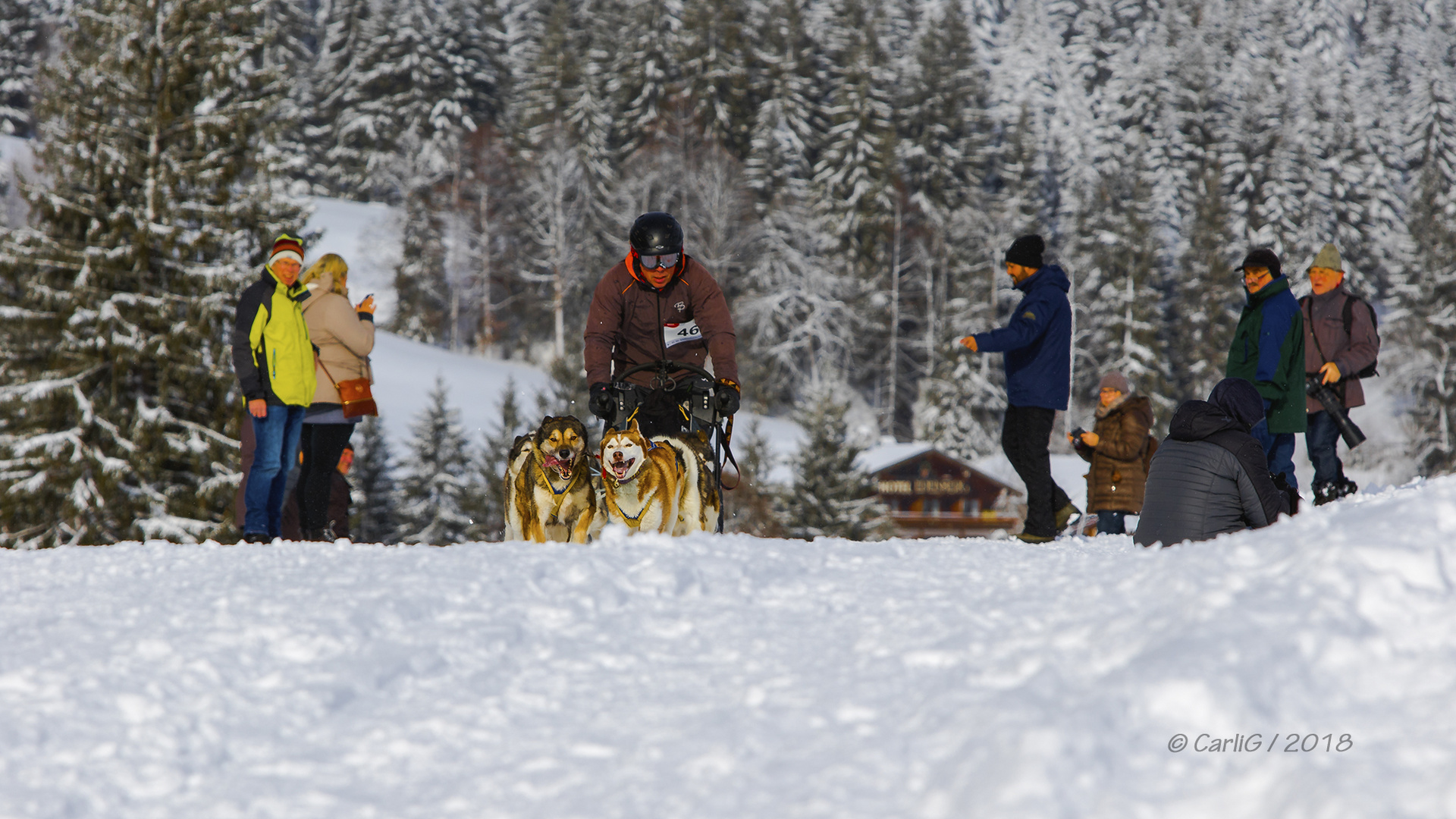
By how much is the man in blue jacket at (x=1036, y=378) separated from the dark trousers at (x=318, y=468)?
13.5ft

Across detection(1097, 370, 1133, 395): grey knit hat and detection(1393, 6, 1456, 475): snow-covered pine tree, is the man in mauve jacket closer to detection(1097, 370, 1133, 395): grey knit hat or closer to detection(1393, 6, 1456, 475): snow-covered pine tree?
detection(1097, 370, 1133, 395): grey knit hat

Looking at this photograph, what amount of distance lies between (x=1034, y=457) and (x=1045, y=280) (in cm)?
112

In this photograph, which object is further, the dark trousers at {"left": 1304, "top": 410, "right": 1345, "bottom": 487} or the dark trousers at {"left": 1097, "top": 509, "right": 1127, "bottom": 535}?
the dark trousers at {"left": 1097, "top": 509, "right": 1127, "bottom": 535}

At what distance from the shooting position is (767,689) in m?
3.04

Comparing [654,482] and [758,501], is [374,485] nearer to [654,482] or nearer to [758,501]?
[758,501]

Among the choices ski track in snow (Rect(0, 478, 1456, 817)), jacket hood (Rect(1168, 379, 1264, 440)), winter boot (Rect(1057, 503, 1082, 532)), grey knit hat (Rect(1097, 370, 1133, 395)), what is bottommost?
ski track in snow (Rect(0, 478, 1456, 817))

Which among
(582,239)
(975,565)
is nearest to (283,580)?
(975,565)

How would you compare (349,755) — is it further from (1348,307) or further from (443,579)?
(1348,307)

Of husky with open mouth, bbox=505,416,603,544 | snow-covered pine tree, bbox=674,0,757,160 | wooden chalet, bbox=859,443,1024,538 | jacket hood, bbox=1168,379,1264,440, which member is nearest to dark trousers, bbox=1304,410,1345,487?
jacket hood, bbox=1168,379,1264,440

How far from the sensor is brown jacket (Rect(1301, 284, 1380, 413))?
757 cm

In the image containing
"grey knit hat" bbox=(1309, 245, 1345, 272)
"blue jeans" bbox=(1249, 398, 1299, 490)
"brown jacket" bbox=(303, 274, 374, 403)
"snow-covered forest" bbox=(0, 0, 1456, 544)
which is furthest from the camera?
"snow-covered forest" bbox=(0, 0, 1456, 544)

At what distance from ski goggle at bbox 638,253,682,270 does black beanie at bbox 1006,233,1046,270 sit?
2.28m

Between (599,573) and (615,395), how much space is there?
5.93ft

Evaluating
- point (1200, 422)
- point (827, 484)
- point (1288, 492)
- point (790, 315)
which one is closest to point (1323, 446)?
point (1288, 492)
